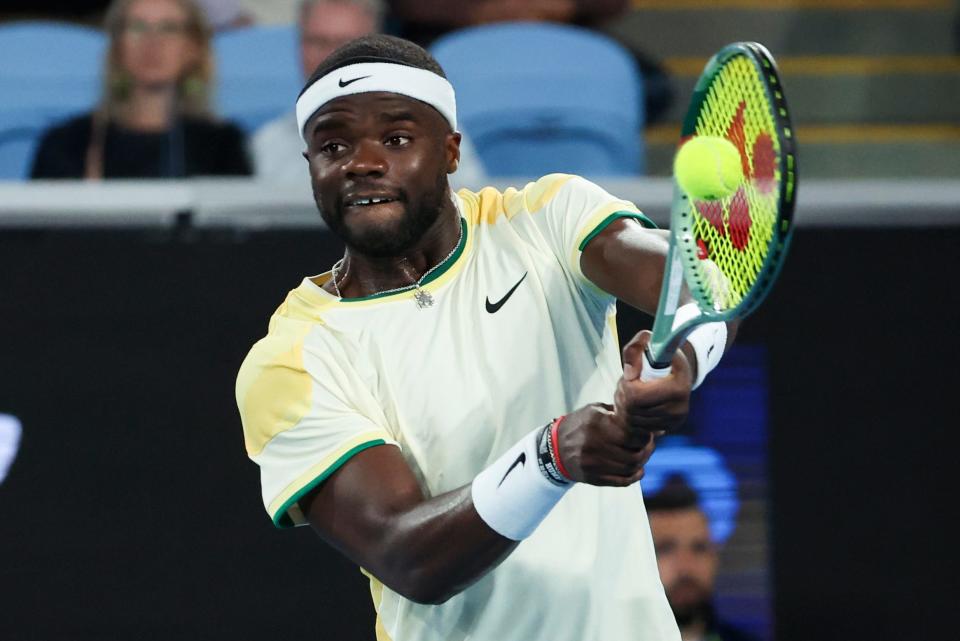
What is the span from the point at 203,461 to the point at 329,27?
129 cm

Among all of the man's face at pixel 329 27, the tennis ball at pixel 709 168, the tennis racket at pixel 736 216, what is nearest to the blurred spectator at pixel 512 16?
the man's face at pixel 329 27

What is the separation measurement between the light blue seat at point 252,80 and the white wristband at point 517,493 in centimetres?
217

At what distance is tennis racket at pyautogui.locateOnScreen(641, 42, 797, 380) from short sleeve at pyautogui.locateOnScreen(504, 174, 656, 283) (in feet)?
1.13

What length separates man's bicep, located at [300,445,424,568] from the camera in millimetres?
2543

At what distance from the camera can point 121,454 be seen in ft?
13.6

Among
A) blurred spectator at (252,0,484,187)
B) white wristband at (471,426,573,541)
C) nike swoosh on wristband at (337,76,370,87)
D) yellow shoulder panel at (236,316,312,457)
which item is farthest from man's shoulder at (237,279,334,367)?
blurred spectator at (252,0,484,187)

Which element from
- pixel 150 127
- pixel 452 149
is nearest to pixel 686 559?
pixel 452 149

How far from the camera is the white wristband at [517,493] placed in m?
2.32

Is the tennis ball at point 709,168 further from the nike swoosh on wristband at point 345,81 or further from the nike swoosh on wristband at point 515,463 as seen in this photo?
the nike swoosh on wristband at point 345,81

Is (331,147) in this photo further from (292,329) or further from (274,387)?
(274,387)

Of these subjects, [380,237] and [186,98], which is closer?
[380,237]

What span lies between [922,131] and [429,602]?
248 cm

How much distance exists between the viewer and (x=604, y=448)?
2.21 meters

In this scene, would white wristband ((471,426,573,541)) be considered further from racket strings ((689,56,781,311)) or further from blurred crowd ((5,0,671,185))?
A: blurred crowd ((5,0,671,185))
